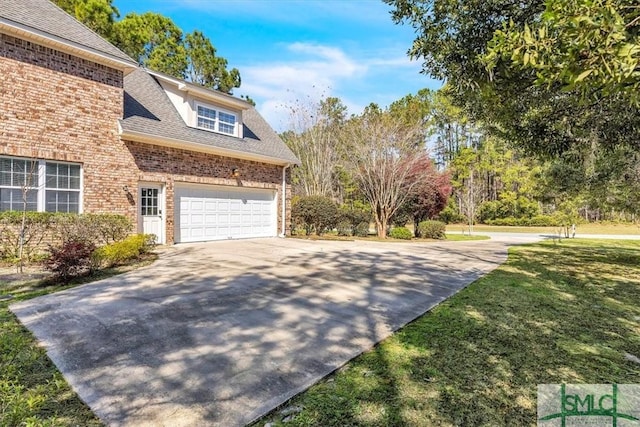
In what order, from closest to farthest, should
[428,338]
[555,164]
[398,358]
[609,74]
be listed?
[609,74]
[398,358]
[428,338]
[555,164]

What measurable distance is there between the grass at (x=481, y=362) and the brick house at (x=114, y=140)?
27.9 feet

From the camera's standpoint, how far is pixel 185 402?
2543 millimetres

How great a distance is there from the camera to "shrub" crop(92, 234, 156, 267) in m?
7.34

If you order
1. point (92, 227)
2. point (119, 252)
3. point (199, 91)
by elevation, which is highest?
point (199, 91)

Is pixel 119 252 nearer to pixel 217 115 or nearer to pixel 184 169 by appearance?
pixel 184 169

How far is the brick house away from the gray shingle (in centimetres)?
4

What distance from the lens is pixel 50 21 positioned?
9422 mm

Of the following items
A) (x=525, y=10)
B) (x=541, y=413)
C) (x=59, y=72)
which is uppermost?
(x=59, y=72)

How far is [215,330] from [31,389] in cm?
164

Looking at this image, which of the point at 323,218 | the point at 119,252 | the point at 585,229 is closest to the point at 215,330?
the point at 119,252

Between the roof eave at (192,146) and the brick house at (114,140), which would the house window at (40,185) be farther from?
the roof eave at (192,146)

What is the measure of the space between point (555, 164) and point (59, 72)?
14075 mm

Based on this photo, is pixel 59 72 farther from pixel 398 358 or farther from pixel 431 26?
pixel 398 358

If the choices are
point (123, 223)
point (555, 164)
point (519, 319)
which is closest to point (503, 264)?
point (555, 164)
